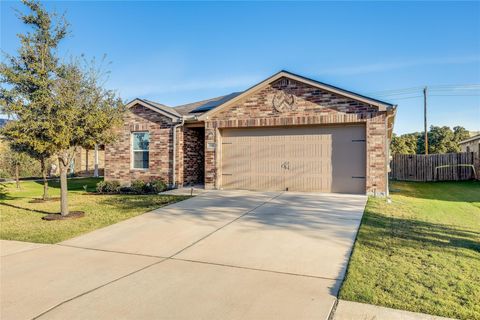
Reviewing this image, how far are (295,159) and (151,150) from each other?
6.22 metres

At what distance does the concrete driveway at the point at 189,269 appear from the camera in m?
3.13

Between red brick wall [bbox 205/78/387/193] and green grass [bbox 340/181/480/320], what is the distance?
2.83 metres

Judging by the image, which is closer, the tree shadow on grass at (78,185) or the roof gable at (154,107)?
the roof gable at (154,107)

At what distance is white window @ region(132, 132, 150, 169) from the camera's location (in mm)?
13469

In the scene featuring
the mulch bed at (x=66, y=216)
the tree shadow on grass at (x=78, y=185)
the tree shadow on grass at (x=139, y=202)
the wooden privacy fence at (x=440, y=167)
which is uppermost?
the wooden privacy fence at (x=440, y=167)

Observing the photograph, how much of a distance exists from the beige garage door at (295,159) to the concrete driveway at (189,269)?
10.3 ft

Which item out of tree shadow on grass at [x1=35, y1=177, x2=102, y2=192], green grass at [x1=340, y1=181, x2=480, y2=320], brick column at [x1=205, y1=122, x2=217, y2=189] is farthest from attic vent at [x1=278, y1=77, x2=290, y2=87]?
tree shadow on grass at [x1=35, y1=177, x2=102, y2=192]

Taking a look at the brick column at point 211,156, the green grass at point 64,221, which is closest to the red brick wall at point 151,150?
the brick column at point 211,156

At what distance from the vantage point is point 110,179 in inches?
545

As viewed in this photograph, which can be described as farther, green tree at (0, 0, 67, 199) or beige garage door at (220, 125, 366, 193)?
beige garage door at (220, 125, 366, 193)

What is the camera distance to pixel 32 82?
708 cm

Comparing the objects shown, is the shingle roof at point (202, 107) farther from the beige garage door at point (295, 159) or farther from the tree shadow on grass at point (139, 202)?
the tree shadow on grass at point (139, 202)

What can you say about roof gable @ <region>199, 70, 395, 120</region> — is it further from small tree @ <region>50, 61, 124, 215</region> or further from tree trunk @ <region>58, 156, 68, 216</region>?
tree trunk @ <region>58, 156, 68, 216</region>

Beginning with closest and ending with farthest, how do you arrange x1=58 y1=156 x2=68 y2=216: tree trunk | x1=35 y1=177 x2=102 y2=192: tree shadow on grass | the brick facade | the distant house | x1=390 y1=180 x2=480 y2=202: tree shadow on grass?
x1=58 y1=156 x2=68 y2=216: tree trunk
x1=390 y1=180 x2=480 y2=202: tree shadow on grass
the brick facade
x1=35 y1=177 x2=102 y2=192: tree shadow on grass
the distant house
